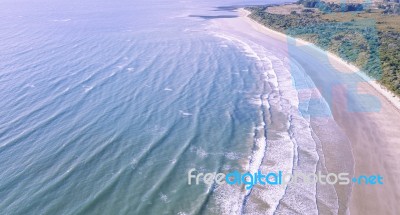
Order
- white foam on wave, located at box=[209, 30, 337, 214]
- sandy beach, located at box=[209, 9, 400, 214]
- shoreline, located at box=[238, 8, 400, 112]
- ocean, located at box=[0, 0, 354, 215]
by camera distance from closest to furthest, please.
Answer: white foam on wave, located at box=[209, 30, 337, 214] < sandy beach, located at box=[209, 9, 400, 214] < ocean, located at box=[0, 0, 354, 215] < shoreline, located at box=[238, 8, 400, 112]

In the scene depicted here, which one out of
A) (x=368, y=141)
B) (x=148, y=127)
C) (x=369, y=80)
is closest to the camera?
(x=368, y=141)

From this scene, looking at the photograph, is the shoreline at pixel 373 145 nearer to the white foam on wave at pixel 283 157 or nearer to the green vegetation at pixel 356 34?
the white foam on wave at pixel 283 157

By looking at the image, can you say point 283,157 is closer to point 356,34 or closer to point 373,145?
point 373,145

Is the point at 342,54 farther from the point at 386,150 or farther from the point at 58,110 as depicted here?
the point at 58,110

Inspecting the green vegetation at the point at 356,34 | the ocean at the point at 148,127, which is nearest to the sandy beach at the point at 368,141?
the ocean at the point at 148,127

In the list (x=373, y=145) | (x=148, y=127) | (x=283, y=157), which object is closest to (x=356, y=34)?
(x=373, y=145)

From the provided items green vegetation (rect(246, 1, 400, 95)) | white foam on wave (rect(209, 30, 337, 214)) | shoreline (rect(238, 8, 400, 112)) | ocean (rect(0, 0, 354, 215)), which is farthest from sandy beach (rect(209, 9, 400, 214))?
green vegetation (rect(246, 1, 400, 95))

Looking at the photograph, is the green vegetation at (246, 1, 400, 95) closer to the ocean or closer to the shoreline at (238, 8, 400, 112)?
the shoreline at (238, 8, 400, 112)
